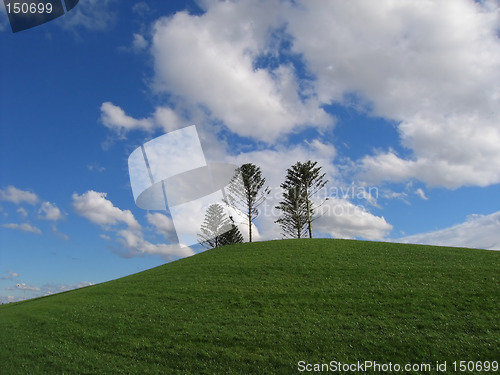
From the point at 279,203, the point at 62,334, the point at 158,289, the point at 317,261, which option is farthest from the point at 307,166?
the point at 62,334

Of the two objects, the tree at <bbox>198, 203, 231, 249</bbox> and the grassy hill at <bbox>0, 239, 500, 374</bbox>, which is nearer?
the grassy hill at <bbox>0, 239, 500, 374</bbox>

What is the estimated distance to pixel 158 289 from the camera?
27625mm

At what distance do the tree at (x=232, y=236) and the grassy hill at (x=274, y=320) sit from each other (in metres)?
39.4

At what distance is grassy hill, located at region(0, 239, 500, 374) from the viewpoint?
1492 centimetres

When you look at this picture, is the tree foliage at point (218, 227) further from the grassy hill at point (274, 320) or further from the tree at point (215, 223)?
the grassy hill at point (274, 320)

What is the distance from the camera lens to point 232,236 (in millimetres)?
71125

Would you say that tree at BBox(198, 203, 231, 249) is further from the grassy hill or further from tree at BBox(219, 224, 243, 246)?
the grassy hill

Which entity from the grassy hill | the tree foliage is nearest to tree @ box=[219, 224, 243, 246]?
the tree foliage

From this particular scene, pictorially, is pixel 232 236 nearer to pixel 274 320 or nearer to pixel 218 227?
pixel 218 227

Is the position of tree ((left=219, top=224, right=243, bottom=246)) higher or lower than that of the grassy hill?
higher

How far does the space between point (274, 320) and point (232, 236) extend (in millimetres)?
52774

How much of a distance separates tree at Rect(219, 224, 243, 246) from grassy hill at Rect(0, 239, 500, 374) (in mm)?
39365

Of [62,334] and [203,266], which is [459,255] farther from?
[62,334]

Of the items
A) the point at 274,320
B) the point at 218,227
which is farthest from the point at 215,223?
the point at 274,320
